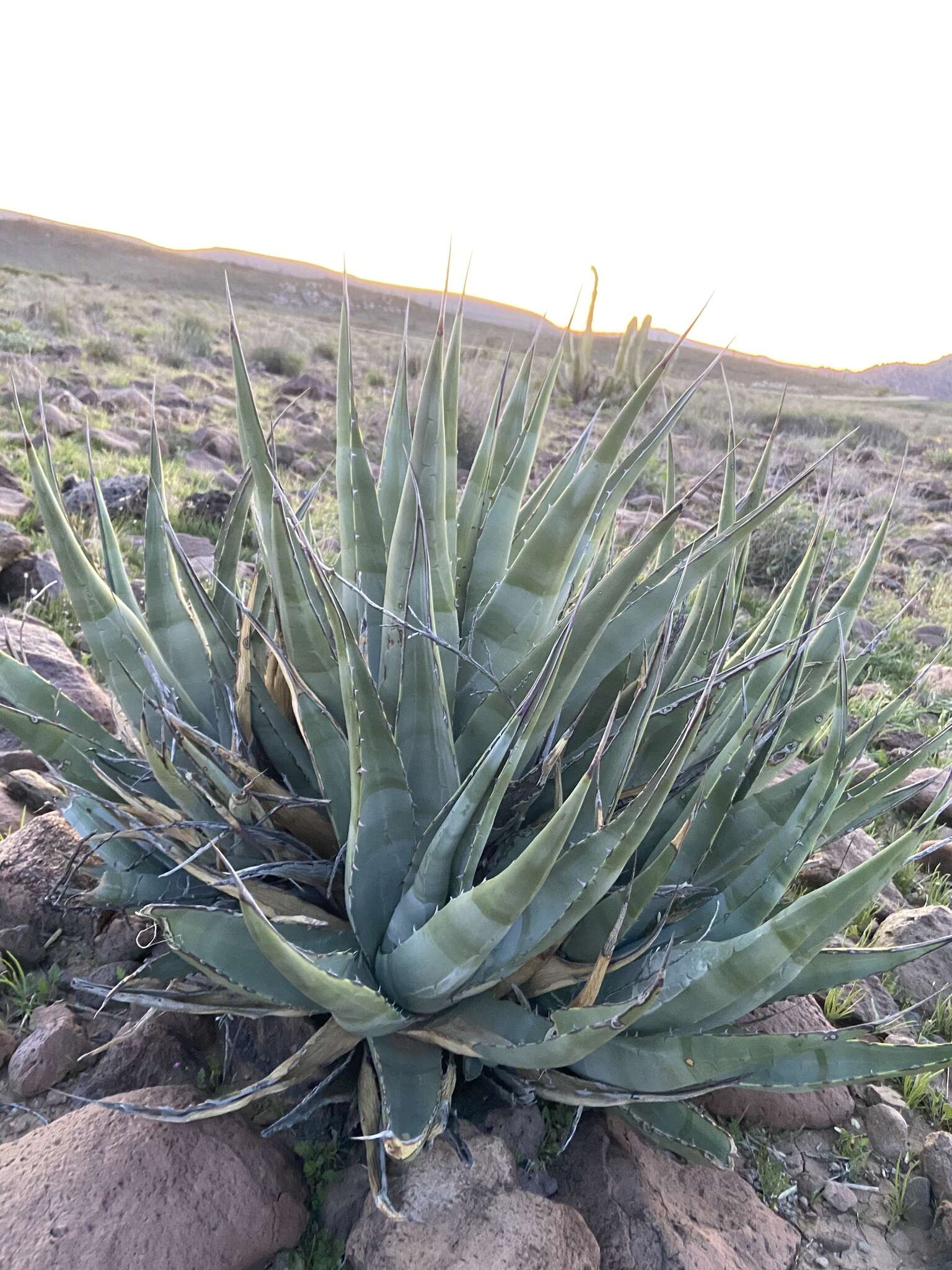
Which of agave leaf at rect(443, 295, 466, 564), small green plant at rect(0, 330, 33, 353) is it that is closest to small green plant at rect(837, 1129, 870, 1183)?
agave leaf at rect(443, 295, 466, 564)

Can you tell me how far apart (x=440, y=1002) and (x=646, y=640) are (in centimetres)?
65

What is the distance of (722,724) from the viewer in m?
1.53

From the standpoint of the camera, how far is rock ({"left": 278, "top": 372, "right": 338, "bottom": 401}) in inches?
410

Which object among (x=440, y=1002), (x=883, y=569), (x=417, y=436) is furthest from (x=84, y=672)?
(x=883, y=569)

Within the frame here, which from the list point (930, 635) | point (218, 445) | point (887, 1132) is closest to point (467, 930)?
point (887, 1132)

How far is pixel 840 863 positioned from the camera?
8.04 feet

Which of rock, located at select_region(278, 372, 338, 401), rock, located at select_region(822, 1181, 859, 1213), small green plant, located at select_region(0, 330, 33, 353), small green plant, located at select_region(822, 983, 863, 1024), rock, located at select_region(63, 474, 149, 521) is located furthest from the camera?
rock, located at select_region(278, 372, 338, 401)

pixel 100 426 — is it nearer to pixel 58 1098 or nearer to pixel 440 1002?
pixel 58 1098

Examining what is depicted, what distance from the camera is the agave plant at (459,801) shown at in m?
1.18

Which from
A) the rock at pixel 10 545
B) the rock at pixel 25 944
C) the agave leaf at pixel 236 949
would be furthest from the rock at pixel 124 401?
the agave leaf at pixel 236 949

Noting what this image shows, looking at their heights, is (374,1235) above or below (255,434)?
below

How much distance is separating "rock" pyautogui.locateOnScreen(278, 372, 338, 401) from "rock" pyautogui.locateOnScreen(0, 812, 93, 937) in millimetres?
8591

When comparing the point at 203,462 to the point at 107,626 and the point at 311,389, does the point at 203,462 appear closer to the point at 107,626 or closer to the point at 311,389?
the point at 311,389

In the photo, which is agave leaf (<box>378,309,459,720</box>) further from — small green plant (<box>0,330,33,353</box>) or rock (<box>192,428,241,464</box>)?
small green plant (<box>0,330,33,353</box>)
